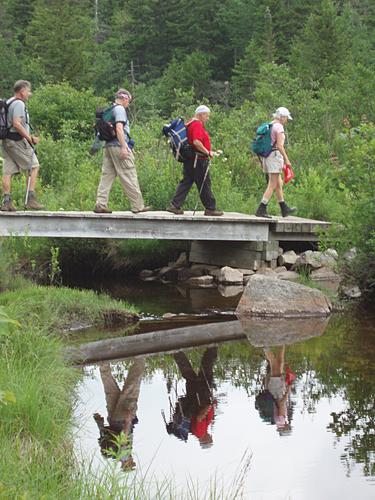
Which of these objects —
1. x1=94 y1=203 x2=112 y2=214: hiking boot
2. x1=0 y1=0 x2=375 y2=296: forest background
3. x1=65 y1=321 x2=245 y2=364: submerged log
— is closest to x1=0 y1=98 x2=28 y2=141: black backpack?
x1=94 y1=203 x2=112 y2=214: hiking boot

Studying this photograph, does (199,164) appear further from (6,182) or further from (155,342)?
(155,342)

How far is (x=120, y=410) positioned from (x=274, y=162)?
7234mm

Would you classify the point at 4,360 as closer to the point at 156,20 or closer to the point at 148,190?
the point at 148,190

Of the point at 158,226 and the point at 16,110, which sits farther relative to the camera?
the point at 158,226

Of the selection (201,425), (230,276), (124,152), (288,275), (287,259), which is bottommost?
(201,425)

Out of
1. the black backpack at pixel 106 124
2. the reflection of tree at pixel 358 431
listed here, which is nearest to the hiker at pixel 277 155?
the black backpack at pixel 106 124

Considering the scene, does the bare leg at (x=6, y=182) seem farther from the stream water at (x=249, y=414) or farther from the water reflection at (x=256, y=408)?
the stream water at (x=249, y=414)

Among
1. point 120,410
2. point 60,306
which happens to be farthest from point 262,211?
point 120,410

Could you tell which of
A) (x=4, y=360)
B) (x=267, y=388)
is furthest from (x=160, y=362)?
(x=4, y=360)

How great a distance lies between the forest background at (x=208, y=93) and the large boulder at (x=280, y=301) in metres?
→ 1.22

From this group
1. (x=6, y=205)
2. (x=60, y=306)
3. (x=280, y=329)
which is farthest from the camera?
(x=6, y=205)

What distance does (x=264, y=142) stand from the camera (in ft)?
50.8

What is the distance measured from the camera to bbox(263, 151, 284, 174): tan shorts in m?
15.5

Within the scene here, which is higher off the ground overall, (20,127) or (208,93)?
(208,93)
